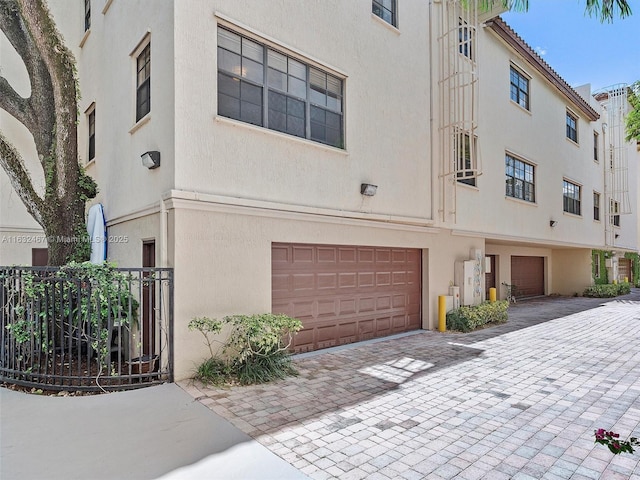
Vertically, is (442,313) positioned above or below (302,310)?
below

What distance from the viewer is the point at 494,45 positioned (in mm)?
12922

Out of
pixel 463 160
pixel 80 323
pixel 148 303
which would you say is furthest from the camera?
pixel 463 160

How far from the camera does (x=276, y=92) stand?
23.5 feet

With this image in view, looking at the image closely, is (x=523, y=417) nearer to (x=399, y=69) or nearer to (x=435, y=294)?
(x=435, y=294)

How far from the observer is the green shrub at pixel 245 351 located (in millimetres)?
5664


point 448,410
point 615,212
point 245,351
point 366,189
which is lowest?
point 448,410

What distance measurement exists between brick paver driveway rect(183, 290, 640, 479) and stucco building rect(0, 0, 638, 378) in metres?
1.58

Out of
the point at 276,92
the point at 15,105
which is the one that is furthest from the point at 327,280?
the point at 15,105

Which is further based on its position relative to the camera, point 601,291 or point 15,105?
point 601,291

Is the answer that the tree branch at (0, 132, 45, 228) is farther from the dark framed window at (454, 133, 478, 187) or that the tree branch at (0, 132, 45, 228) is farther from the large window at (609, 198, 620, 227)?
the large window at (609, 198, 620, 227)

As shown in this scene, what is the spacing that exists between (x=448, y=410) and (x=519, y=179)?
39.5ft

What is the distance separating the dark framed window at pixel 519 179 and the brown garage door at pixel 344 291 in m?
6.04

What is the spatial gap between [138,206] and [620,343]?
36.5 ft

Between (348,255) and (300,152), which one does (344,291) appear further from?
(300,152)
